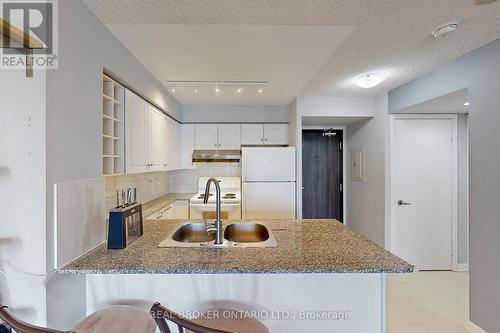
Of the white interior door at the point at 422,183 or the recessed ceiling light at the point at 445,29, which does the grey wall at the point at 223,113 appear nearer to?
the white interior door at the point at 422,183

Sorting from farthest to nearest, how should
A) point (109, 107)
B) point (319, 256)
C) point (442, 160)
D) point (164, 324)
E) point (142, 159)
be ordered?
point (442, 160), point (142, 159), point (109, 107), point (319, 256), point (164, 324)

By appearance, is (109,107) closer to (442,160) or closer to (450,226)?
(442,160)

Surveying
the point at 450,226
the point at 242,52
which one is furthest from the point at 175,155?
the point at 450,226

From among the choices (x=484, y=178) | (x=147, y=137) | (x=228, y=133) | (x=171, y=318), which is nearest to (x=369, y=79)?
(x=484, y=178)

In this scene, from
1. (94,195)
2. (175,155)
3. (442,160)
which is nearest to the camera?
(94,195)

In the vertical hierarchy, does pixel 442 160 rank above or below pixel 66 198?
above

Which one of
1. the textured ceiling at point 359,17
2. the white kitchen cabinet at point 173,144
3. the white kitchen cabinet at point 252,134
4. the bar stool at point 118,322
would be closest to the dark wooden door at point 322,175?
the white kitchen cabinet at point 252,134

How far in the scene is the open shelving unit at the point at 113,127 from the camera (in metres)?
2.01

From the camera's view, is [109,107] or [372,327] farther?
[109,107]

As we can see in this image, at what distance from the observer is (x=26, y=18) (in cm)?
122

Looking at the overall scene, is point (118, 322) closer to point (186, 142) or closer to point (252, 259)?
point (252, 259)

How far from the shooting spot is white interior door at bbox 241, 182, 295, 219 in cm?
358

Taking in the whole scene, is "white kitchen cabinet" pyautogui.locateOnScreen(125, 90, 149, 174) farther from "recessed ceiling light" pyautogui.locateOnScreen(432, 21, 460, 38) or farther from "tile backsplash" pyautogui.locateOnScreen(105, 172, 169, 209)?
"recessed ceiling light" pyautogui.locateOnScreen(432, 21, 460, 38)

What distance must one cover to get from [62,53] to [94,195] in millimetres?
775
